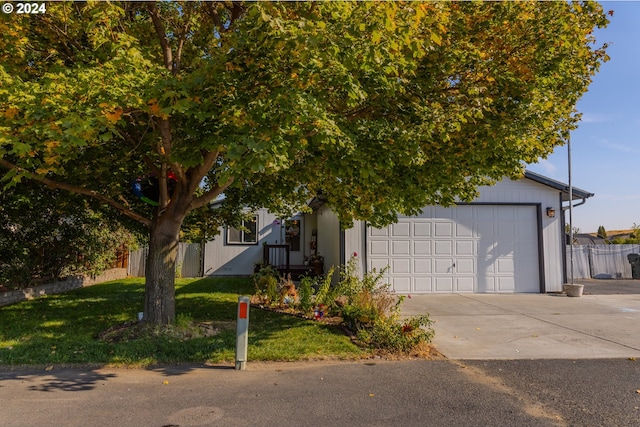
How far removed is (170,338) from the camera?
19.8ft

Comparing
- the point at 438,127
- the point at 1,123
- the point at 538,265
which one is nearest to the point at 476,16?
the point at 438,127

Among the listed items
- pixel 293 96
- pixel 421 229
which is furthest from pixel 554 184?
pixel 293 96

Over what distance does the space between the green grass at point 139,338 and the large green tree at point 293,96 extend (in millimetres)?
945

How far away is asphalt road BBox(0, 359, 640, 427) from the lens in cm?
369

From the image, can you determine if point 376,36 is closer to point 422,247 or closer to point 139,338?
point 139,338

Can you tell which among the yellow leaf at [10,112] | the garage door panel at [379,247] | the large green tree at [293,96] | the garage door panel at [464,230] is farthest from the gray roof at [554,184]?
the yellow leaf at [10,112]

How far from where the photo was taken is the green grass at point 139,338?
537 cm

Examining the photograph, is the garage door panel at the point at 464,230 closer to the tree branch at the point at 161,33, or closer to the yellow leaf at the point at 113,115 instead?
the tree branch at the point at 161,33

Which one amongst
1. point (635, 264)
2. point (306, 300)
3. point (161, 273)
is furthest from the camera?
point (635, 264)

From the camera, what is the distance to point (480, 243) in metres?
12.5

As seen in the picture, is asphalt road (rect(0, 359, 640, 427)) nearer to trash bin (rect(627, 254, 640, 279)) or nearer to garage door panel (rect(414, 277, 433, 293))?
garage door panel (rect(414, 277, 433, 293))

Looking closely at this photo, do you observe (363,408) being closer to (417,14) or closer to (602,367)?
(602,367)

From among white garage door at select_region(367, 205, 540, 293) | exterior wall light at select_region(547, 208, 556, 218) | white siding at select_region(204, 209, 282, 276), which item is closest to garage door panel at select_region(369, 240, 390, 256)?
white garage door at select_region(367, 205, 540, 293)

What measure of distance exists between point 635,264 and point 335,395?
20.2 meters
